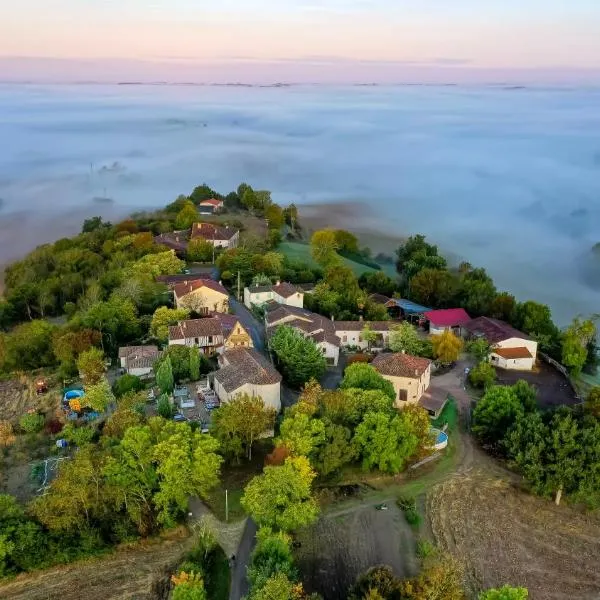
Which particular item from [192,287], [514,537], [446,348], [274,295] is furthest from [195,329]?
[514,537]

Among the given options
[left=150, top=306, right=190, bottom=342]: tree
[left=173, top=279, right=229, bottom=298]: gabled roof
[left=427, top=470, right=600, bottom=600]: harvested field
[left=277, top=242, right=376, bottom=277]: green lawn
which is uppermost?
[left=173, top=279, right=229, bottom=298]: gabled roof

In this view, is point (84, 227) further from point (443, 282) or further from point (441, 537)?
point (441, 537)

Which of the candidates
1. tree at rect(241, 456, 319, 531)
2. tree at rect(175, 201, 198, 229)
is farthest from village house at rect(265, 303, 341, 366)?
tree at rect(175, 201, 198, 229)

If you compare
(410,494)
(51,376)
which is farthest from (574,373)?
(51,376)

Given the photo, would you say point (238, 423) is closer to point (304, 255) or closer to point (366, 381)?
point (366, 381)

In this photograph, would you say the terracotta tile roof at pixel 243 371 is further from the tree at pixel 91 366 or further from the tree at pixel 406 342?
the tree at pixel 406 342

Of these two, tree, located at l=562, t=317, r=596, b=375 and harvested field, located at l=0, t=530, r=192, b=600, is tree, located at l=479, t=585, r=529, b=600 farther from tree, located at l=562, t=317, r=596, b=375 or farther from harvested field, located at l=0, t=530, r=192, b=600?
tree, located at l=562, t=317, r=596, b=375
